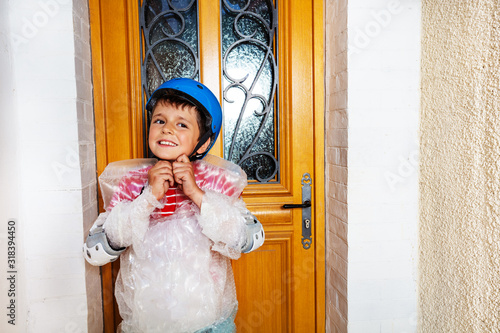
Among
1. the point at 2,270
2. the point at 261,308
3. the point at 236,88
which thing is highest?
the point at 236,88

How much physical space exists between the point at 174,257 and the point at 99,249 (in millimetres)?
263

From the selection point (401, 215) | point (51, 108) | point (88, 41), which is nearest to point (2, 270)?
point (51, 108)

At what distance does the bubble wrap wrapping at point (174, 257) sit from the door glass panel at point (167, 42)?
0.64 m

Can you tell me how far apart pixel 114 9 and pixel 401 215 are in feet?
5.51

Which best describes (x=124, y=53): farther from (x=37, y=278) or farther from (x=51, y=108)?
(x=37, y=278)

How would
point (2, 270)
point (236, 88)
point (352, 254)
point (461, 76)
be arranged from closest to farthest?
point (461, 76), point (2, 270), point (352, 254), point (236, 88)

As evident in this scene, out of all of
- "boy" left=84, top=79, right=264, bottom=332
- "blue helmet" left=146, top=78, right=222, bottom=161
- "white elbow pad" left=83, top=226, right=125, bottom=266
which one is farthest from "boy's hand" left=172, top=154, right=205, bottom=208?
"white elbow pad" left=83, top=226, right=125, bottom=266

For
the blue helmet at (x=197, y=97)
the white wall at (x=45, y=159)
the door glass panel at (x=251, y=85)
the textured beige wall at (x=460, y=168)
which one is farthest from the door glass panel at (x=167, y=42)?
the textured beige wall at (x=460, y=168)

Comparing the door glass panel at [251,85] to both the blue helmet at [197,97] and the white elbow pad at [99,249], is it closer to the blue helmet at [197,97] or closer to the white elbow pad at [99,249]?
the blue helmet at [197,97]

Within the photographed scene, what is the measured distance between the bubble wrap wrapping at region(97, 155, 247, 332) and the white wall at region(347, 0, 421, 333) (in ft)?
2.23

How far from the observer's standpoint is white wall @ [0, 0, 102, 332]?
1.48 m

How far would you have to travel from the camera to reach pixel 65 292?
1564mm

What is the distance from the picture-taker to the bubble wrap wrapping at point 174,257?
124cm

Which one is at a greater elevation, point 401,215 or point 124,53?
point 124,53
